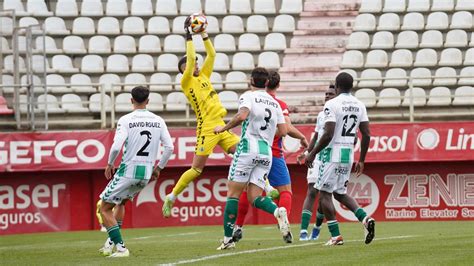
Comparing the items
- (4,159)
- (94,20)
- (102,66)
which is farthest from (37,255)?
(94,20)

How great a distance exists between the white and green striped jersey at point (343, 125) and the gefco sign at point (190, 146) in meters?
9.47

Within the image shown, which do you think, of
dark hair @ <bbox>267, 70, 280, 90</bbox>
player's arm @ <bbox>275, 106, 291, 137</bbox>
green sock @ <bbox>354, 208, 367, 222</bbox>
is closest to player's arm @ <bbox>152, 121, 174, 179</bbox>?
player's arm @ <bbox>275, 106, 291, 137</bbox>

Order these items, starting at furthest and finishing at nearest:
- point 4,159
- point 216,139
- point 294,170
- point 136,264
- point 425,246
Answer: point 294,170 < point 4,159 < point 216,139 < point 425,246 < point 136,264

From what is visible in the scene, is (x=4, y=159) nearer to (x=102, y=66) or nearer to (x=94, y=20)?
(x=102, y=66)

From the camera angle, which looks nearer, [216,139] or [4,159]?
[216,139]

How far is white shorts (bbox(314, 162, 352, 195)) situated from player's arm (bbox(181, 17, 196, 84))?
2.70 m

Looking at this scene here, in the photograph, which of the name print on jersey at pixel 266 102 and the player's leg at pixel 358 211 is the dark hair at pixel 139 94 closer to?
the name print on jersey at pixel 266 102

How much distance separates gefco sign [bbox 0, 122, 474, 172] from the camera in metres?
22.3

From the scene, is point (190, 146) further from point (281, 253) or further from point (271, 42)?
point (281, 253)

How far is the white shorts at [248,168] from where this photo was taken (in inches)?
504

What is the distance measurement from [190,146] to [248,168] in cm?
990

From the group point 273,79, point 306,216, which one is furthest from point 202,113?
point 273,79

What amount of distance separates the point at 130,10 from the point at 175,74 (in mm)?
2420

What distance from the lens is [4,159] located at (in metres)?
22.1
